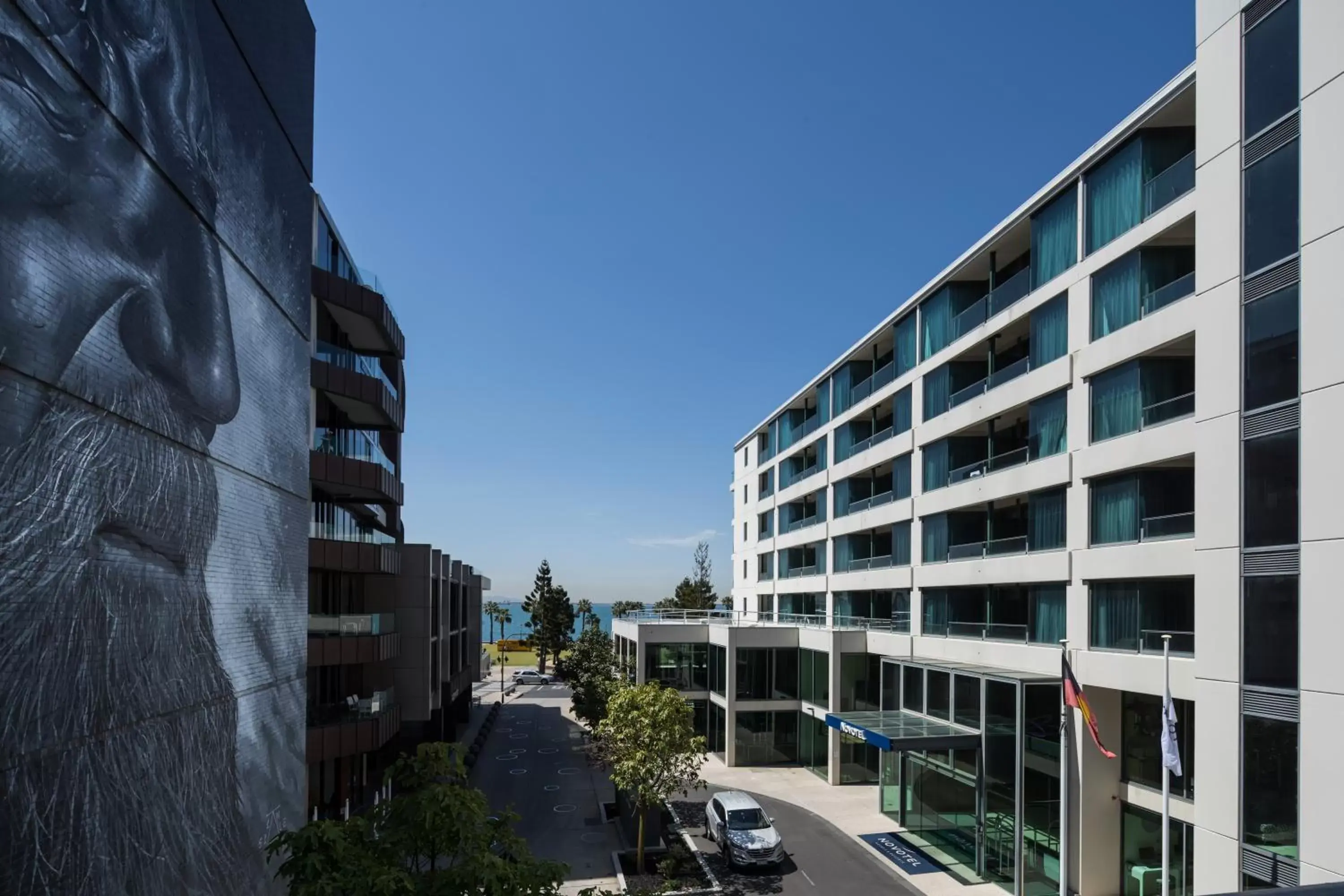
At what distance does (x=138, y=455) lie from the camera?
11844mm

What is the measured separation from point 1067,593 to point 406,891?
19020 millimetres

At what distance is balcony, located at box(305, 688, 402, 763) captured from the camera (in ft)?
73.5

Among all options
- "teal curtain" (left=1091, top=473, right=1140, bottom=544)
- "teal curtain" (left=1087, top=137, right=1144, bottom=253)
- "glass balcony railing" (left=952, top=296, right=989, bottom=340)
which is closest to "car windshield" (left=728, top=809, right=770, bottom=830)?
"teal curtain" (left=1091, top=473, right=1140, bottom=544)

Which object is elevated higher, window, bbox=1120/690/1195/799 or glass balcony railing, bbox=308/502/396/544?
glass balcony railing, bbox=308/502/396/544

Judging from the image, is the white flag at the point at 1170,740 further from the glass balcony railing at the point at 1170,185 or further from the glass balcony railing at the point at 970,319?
the glass balcony railing at the point at 970,319

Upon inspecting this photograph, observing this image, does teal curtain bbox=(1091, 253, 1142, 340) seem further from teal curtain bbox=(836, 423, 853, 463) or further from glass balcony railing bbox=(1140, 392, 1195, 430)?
teal curtain bbox=(836, 423, 853, 463)

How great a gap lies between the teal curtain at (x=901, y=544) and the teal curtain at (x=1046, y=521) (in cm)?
817

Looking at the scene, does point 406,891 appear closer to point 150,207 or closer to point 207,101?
point 150,207

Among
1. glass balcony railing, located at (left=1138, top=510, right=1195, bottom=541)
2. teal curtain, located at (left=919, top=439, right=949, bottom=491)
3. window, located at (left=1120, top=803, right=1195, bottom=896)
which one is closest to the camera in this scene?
glass balcony railing, located at (left=1138, top=510, right=1195, bottom=541)

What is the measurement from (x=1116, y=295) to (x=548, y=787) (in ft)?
89.0

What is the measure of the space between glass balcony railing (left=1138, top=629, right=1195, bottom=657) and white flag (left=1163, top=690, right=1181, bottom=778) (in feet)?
6.48

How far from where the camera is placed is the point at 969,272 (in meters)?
30.4

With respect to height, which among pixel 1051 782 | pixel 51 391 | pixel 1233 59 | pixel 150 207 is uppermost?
pixel 1233 59

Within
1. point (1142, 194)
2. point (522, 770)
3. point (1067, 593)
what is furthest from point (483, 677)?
point (1142, 194)
